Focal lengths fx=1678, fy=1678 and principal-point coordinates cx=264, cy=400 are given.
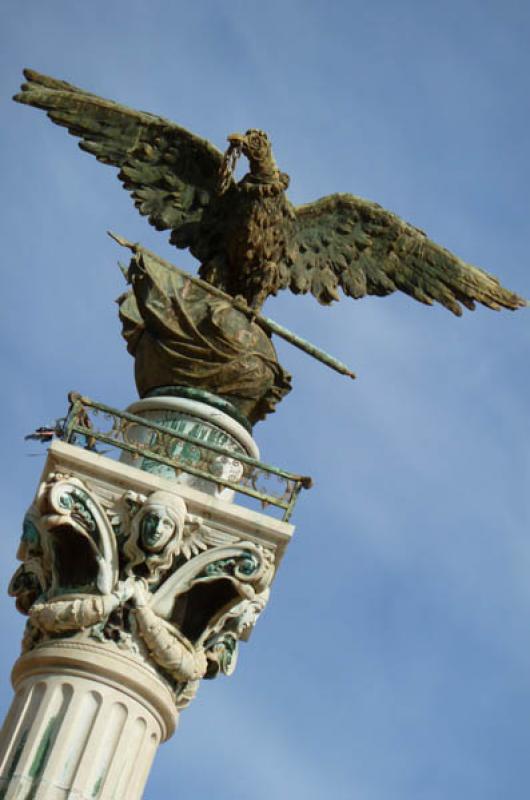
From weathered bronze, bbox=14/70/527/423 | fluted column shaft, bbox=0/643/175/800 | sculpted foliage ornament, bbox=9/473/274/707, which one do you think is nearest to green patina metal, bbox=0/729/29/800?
fluted column shaft, bbox=0/643/175/800

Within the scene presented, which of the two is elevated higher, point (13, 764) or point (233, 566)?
point (233, 566)

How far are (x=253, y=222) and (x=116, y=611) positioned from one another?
6.33 meters

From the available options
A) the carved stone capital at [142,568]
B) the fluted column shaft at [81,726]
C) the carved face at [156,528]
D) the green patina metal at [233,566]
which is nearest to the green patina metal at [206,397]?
the carved stone capital at [142,568]

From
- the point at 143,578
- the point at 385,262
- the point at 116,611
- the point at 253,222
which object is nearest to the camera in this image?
the point at 116,611

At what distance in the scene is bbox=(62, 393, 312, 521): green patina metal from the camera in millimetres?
17812

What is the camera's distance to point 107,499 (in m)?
17.4

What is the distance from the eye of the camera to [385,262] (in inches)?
891

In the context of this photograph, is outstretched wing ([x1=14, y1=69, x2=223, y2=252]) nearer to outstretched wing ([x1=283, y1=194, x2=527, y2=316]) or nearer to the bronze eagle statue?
the bronze eagle statue

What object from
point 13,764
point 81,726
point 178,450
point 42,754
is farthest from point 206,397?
point 13,764

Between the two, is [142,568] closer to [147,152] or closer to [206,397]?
[206,397]

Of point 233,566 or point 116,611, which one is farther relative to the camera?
point 233,566

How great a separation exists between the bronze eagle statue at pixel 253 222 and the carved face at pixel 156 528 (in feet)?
14.8

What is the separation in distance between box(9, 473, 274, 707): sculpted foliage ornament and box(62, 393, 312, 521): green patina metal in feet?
2.12

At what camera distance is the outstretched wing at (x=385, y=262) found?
2233 cm
